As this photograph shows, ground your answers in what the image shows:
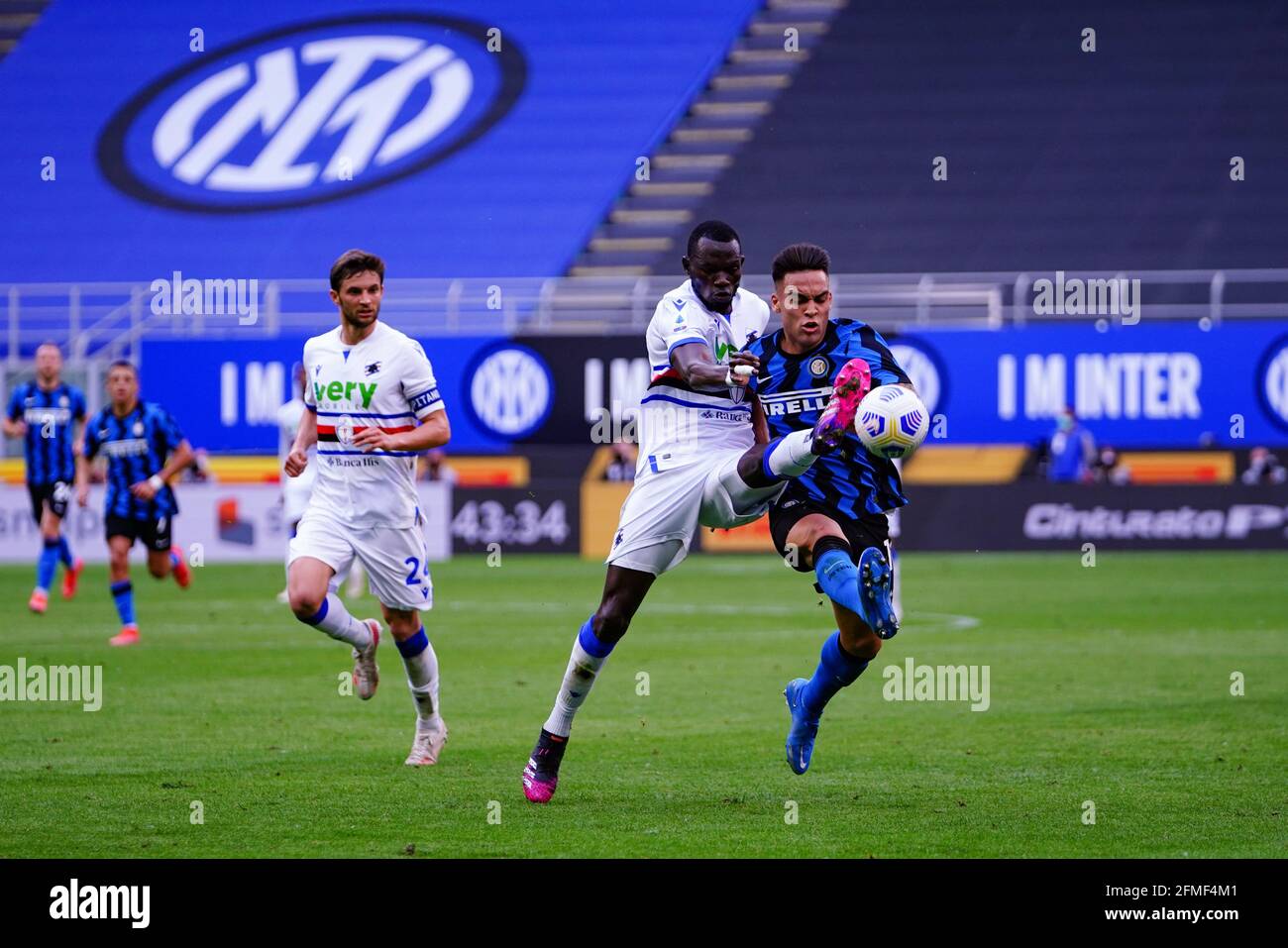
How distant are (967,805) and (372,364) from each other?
347 centimetres

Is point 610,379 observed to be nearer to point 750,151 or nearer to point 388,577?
point 750,151

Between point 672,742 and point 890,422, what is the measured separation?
126 inches

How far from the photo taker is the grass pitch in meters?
6.97

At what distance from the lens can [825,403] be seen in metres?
7.94

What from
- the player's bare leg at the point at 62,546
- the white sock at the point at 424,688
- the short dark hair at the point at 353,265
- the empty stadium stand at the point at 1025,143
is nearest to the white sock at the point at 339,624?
the white sock at the point at 424,688

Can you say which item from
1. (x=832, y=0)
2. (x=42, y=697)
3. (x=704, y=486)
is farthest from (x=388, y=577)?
(x=832, y=0)

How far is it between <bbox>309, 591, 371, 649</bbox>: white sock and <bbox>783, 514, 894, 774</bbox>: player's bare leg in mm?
2234

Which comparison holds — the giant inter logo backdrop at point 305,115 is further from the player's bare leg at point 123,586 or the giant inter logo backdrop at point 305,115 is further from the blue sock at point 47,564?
the player's bare leg at point 123,586

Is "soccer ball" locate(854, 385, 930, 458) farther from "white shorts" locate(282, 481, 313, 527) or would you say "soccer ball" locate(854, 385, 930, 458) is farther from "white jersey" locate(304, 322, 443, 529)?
"white shorts" locate(282, 481, 313, 527)

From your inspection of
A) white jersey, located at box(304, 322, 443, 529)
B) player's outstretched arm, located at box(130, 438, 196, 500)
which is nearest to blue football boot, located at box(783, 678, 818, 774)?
white jersey, located at box(304, 322, 443, 529)

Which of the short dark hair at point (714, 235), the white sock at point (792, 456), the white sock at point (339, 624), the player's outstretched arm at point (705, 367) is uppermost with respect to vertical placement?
the short dark hair at point (714, 235)

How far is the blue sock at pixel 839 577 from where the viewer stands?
24.6ft

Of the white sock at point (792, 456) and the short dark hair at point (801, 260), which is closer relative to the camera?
the white sock at point (792, 456)

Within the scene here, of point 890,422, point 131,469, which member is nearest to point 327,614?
point 890,422
